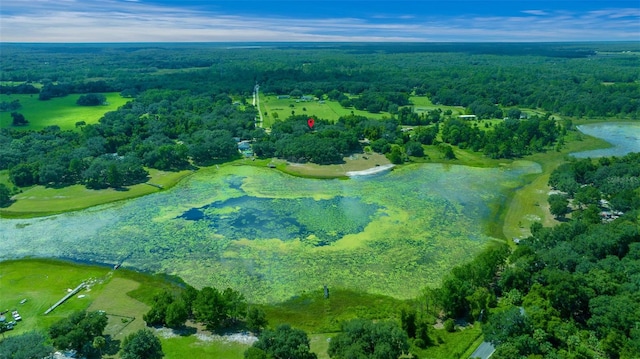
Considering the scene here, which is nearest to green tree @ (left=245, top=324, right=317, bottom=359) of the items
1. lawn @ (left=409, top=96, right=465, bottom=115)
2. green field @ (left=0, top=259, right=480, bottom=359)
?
green field @ (left=0, top=259, right=480, bottom=359)

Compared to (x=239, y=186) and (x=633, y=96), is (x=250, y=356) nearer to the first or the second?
A: (x=239, y=186)

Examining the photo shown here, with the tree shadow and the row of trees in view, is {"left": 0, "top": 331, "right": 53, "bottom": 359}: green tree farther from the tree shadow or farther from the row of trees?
the row of trees

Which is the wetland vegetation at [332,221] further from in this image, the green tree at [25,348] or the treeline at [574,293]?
the green tree at [25,348]

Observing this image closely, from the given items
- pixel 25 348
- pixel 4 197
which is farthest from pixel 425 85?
pixel 25 348

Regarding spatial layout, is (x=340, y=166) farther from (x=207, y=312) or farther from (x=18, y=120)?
(x=18, y=120)

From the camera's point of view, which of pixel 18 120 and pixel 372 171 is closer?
pixel 372 171

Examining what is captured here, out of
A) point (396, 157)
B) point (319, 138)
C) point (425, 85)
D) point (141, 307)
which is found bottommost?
point (141, 307)
